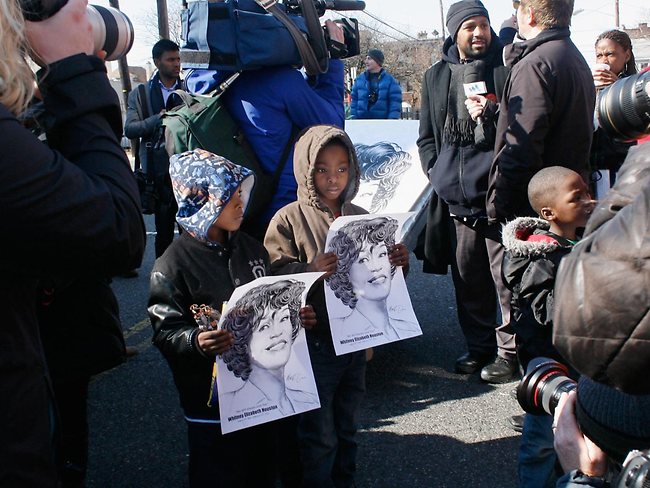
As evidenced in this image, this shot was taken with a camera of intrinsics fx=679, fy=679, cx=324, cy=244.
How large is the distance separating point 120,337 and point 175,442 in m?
1.54

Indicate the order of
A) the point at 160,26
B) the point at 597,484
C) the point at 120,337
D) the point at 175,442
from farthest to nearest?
the point at 160,26, the point at 175,442, the point at 120,337, the point at 597,484

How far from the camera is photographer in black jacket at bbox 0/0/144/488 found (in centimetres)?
109

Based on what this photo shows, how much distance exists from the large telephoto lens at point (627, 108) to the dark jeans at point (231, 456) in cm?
151

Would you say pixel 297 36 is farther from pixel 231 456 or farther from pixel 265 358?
pixel 231 456

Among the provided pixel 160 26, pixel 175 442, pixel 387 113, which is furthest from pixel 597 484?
pixel 160 26

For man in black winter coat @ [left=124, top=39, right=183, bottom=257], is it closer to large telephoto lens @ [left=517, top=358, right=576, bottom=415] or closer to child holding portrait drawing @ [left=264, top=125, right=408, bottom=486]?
child holding portrait drawing @ [left=264, top=125, right=408, bottom=486]

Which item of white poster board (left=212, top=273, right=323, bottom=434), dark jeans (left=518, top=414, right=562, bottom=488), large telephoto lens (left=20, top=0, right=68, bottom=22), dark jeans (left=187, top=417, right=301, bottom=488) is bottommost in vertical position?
dark jeans (left=518, top=414, right=562, bottom=488)

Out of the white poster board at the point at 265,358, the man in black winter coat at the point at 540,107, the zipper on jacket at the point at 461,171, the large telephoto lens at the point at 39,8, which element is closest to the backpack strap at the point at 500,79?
the man in black winter coat at the point at 540,107

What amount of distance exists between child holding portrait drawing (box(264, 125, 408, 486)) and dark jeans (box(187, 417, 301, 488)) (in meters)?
0.18

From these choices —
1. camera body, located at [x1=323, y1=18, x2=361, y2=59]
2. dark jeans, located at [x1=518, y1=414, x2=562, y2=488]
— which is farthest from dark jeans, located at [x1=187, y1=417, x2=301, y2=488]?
camera body, located at [x1=323, y1=18, x2=361, y2=59]

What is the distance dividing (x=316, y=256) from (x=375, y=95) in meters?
7.66

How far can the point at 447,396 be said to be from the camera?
3.66m

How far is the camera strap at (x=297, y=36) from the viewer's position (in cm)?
268

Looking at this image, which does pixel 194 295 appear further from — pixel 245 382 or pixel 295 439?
pixel 295 439
